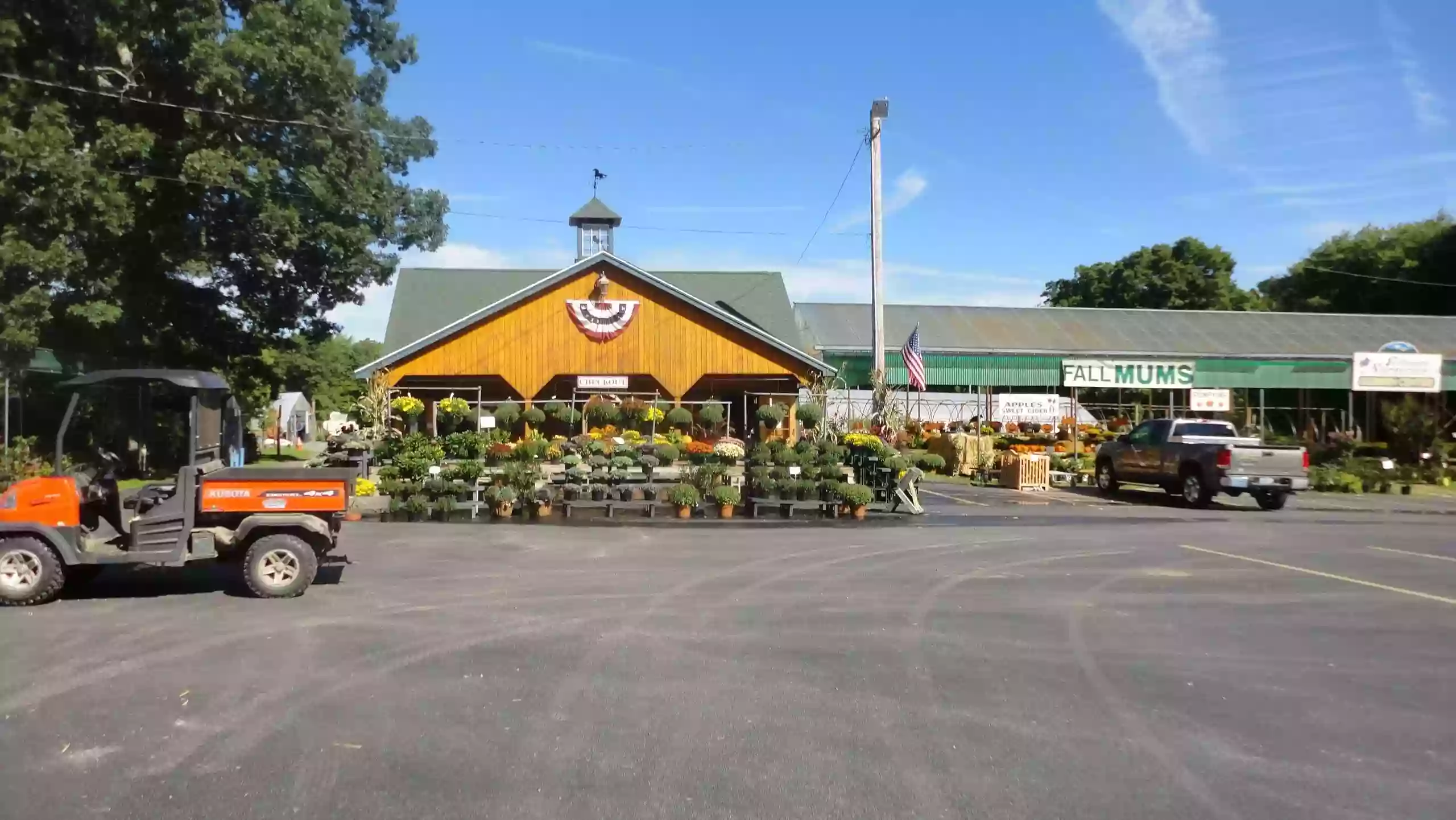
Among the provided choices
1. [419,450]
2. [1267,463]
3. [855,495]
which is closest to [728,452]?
[855,495]

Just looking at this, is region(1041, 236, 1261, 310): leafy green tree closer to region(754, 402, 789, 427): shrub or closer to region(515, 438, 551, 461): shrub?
region(754, 402, 789, 427): shrub

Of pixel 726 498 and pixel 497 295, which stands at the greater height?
pixel 497 295

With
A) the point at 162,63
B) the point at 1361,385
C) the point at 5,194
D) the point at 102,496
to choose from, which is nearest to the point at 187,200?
the point at 162,63

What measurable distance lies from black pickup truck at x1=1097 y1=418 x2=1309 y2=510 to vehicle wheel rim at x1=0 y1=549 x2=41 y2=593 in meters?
20.2

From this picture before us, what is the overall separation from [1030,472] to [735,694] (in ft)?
68.8

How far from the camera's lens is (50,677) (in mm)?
7102

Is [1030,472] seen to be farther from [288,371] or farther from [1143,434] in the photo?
[288,371]

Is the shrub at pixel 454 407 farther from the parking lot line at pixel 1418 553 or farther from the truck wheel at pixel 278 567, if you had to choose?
the parking lot line at pixel 1418 553

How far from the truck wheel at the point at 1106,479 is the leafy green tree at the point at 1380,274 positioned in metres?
41.8

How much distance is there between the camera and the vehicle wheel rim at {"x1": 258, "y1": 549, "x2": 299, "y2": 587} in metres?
10.0

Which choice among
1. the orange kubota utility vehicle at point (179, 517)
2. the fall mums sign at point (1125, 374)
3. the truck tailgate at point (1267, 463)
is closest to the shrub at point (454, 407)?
the orange kubota utility vehicle at point (179, 517)

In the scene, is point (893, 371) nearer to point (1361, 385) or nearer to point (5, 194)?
point (1361, 385)

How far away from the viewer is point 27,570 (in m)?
9.51

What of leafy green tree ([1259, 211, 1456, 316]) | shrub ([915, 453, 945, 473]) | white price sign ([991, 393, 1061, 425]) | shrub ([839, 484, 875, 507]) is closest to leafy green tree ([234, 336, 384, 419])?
shrub ([915, 453, 945, 473])
